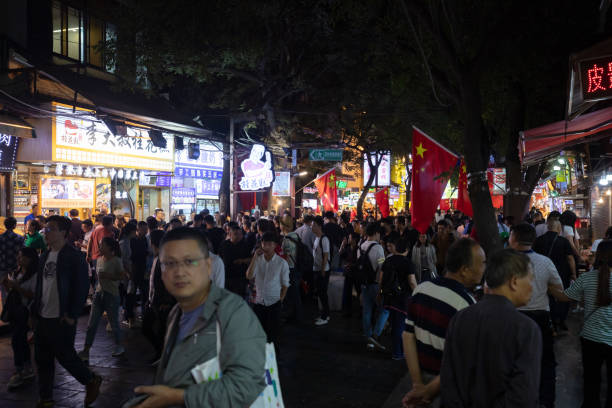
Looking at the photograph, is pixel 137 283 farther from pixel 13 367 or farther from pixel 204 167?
pixel 204 167

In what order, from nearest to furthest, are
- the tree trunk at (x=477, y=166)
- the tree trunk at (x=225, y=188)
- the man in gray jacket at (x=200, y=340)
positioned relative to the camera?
the man in gray jacket at (x=200, y=340) → the tree trunk at (x=477, y=166) → the tree trunk at (x=225, y=188)

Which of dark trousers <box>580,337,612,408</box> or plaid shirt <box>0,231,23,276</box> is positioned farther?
plaid shirt <box>0,231,23,276</box>

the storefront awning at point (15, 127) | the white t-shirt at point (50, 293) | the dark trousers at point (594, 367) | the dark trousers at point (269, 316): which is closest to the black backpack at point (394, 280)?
the dark trousers at point (269, 316)

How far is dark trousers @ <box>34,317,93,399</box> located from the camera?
5.16 m

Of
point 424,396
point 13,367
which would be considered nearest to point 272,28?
point 13,367

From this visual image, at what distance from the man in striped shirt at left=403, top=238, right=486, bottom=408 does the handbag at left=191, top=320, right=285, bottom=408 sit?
129cm

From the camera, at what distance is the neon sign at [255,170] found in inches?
734

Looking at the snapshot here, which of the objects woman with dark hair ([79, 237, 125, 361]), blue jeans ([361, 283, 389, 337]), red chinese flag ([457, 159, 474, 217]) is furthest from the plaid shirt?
red chinese flag ([457, 159, 474, 217])

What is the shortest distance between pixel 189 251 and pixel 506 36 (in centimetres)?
1046

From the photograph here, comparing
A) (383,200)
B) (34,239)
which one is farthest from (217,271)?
(383,200)

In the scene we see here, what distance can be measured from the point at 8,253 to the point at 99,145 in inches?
266

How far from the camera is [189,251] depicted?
227 cm

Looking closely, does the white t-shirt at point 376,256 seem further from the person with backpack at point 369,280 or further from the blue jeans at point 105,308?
the blue jeans at point 105,308

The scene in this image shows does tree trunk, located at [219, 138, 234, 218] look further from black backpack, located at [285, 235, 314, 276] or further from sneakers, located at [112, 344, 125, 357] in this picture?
sneakers, located at [112, 344, 125, 357]
